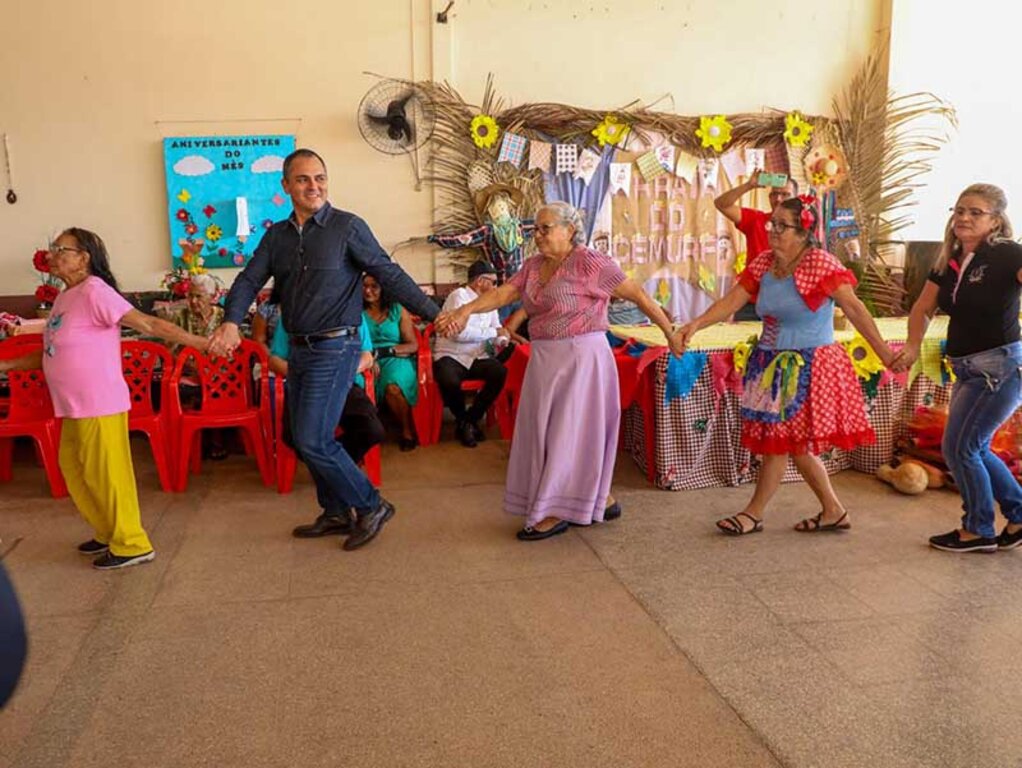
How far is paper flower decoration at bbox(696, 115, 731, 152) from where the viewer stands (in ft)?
21.1

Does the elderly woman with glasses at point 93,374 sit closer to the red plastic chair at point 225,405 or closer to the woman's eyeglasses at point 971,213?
the red plastic chair at point 225,405

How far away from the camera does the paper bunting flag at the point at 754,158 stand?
658cm

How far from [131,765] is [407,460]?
2.78 m

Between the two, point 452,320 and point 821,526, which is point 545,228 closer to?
point 452,320

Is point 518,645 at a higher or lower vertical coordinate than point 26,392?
lower

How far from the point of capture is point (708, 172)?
655cm

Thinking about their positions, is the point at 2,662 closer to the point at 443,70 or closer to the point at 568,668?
the point at 568,668

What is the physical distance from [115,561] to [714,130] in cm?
517

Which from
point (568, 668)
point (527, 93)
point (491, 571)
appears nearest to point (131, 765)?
point (568, 668)

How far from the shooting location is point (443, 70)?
6.10m

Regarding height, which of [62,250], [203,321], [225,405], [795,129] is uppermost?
[795,129]

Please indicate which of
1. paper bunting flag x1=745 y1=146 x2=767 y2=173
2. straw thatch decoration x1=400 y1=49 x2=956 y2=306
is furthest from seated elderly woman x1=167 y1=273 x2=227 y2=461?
paper bunting flag x1=745 y1=146 x2=767 y2=173

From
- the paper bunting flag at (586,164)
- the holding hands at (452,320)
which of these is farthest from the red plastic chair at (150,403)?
the paper bunting flag at (586,164)

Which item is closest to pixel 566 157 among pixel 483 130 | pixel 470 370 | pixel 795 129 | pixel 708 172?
pixel 483 130
